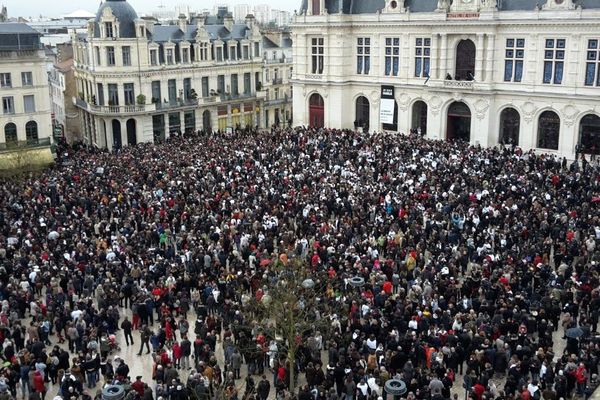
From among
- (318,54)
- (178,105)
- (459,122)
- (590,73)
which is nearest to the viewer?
(590,73)

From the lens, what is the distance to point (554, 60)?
1837 inches

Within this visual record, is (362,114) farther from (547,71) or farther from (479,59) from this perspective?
(547,71)

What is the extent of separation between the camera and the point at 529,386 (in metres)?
16.7

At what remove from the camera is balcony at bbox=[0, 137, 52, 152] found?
151 feet

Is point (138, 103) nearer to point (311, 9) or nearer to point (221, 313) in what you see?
point (311, 9)

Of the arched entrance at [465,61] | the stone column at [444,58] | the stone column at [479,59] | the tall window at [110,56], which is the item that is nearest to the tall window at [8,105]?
the tall window at [110,56]

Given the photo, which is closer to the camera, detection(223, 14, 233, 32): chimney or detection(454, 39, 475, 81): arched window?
detection(454, 39, 475, 81): arched window

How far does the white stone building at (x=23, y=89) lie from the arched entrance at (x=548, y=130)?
36.9 metres

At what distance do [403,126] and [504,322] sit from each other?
37829 millimetres

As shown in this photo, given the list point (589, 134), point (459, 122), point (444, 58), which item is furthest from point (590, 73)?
point (444, 58)

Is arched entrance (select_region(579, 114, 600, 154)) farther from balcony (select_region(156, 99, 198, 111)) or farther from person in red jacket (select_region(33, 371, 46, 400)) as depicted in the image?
person in red jacket (select_region(33, 371, 46, 400))

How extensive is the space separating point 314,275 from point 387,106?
35.8 metres

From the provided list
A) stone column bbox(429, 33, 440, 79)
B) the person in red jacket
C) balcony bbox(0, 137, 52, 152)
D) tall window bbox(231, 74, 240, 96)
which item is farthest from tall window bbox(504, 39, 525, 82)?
the person in red jacket

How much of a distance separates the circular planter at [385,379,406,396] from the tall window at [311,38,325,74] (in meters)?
45.7
